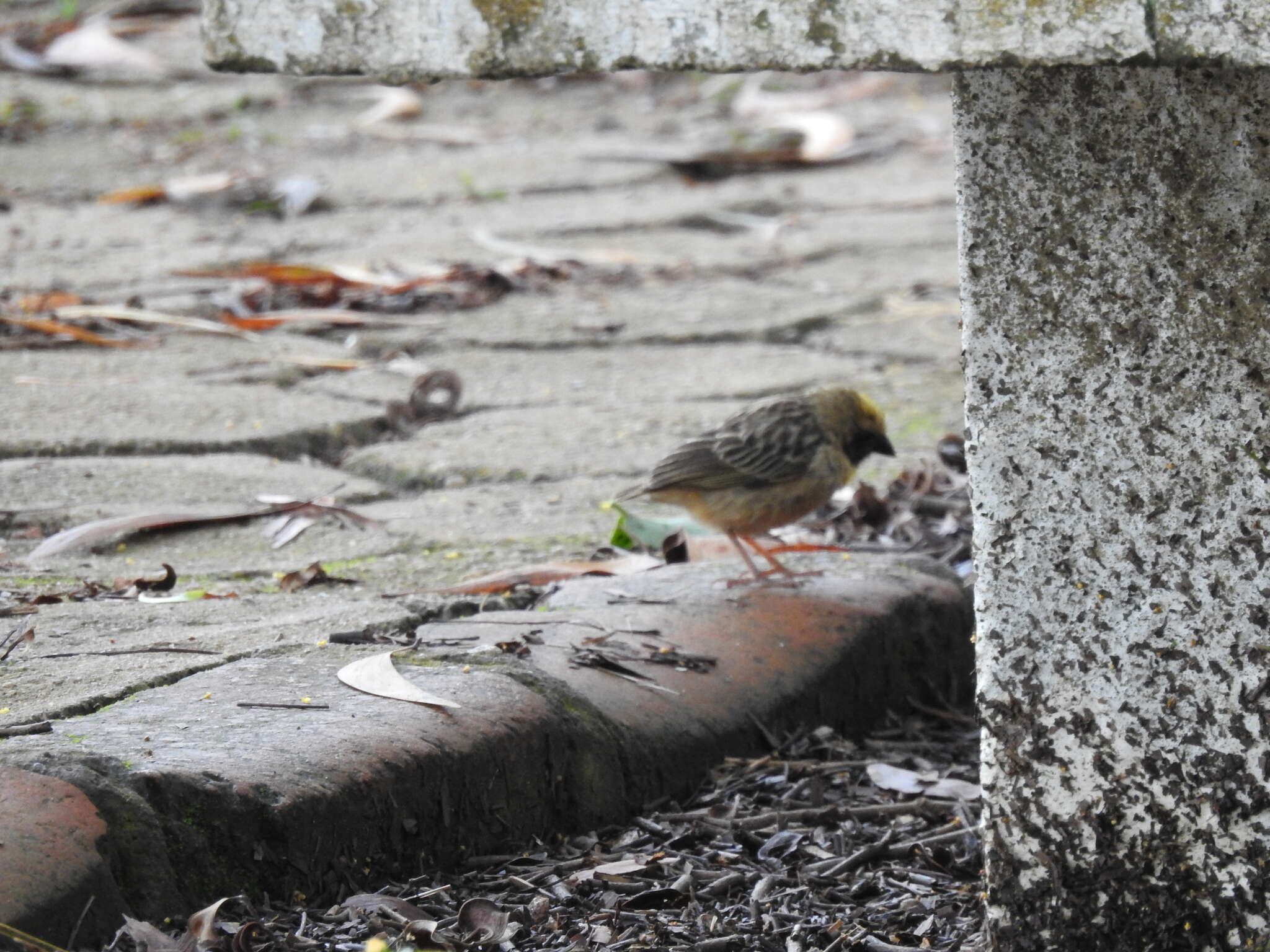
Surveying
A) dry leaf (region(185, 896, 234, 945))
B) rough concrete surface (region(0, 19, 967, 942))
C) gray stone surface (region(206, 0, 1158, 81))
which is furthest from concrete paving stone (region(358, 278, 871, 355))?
gray stone surface (region(206, 0, 1158, 81))

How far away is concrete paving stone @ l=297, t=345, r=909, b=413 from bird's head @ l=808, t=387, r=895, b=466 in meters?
0.63

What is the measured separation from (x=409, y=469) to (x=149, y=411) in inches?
22.5

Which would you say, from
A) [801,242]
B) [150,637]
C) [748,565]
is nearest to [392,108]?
[801,242]

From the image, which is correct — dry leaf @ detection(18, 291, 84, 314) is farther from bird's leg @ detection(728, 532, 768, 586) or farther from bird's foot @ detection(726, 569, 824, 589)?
bird's foot @ detection(726, 569, 824, 589)

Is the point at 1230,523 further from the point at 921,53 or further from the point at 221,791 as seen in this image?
the point at 221,791

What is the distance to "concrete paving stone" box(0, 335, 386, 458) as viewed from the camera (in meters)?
3.12

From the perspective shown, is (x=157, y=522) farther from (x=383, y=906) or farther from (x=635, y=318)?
(x=635, y=318)

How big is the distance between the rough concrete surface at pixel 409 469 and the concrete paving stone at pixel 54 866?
19 millimetres

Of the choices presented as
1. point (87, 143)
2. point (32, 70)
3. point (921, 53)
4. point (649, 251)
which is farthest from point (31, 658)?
point (32, 70)

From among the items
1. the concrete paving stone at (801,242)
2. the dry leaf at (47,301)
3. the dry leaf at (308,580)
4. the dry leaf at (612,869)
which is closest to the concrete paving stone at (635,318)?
the concrete paving stone at (801,242)

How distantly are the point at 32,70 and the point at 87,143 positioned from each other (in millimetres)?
972

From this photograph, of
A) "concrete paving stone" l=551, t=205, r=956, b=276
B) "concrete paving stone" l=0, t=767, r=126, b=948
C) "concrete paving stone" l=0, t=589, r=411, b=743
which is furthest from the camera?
"concrete paving stone" l=551, t=205, r=956, b=276

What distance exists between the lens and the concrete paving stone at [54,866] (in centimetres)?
142

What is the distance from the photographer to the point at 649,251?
18.0 ft
